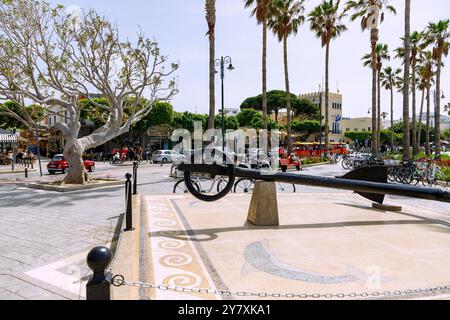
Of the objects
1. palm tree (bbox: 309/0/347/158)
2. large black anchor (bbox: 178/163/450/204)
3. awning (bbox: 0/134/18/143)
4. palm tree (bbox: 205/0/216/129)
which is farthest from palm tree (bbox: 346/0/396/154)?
Answer: awning (bbox: 0/134/18/143)

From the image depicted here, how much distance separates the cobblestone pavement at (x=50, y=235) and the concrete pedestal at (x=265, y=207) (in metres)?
2.82

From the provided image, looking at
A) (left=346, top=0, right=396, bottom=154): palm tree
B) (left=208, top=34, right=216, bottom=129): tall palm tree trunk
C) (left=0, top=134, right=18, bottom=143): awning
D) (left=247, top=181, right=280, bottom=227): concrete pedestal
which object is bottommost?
(left=247, top=181, right=280, bottom=227): concrete pedestal

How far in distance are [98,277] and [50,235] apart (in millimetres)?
5044

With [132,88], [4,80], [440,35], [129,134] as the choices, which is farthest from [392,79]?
[4,80]

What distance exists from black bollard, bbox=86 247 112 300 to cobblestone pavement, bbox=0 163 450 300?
1.96 metres

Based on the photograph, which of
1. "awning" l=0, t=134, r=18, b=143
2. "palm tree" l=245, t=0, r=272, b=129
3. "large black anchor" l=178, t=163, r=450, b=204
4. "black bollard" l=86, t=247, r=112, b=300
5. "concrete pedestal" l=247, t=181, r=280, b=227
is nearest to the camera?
"black bollard" l=86, t=247, r=112, b=300

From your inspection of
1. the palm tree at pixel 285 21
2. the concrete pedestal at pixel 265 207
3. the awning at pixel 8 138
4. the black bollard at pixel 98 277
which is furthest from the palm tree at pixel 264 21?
the awning at pixel 8 138

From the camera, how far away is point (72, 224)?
743 centimetres

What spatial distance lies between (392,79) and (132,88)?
4212 cm

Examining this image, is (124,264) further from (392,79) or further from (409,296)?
(392,79)

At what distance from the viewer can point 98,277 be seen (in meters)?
2.24

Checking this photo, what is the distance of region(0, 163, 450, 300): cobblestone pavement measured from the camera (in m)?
4.26

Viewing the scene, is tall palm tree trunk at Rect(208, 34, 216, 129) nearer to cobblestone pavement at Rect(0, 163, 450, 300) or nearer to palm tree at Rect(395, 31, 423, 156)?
cobblestone pavement at Rect(0, 163, 450, 300)

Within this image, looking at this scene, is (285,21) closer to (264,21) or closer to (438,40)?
(264,21)
